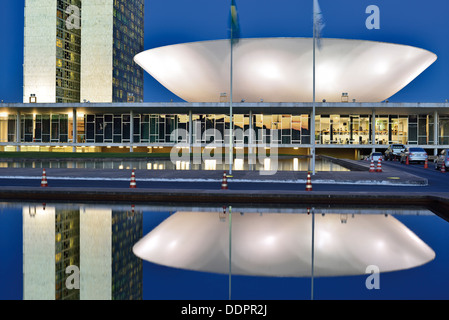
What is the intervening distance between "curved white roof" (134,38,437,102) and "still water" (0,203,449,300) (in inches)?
1819

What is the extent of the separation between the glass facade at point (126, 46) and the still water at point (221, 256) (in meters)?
115

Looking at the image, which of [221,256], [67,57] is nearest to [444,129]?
[221,256]

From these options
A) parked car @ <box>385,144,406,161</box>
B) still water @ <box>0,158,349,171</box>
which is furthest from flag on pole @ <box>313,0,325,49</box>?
parked car @ <box>385,144,406,161</box>

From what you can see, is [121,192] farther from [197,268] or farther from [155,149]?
[155,149]

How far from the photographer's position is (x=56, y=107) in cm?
5978

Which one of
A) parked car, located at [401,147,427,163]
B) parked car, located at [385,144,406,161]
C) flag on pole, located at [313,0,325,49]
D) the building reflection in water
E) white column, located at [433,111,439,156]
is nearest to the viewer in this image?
the building reflection in water

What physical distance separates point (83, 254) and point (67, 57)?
117413 millimetres

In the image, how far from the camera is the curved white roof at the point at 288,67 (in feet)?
186

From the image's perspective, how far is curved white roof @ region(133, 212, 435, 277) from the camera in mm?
7410

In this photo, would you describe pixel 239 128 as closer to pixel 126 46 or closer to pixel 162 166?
pixel 162 166

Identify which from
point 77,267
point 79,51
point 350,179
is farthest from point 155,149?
point 79,51

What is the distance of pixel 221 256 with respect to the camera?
800 centimetres

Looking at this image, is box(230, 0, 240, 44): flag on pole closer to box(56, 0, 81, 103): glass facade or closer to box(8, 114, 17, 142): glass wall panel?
box(8, 114, 17, 142): glass wall panel
